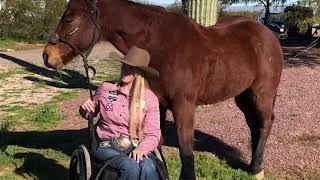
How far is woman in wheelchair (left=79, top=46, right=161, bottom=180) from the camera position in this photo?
396cm

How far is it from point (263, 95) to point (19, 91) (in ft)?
22.8

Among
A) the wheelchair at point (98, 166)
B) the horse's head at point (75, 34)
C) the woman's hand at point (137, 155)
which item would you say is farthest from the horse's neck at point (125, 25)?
the woman's hand at point (137, 155)

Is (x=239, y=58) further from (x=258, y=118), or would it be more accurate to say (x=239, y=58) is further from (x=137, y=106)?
(x=137, y=106)

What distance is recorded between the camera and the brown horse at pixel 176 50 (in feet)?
15.4

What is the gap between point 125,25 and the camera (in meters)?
4.81

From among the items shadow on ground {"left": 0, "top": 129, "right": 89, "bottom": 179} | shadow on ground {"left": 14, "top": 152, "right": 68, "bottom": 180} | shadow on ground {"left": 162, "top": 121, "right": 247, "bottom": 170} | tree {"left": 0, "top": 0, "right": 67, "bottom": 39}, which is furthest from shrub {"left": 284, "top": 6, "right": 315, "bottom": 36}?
shadow on ground {"left": 14, "top": 152, "right": 68, "bottom": 180}

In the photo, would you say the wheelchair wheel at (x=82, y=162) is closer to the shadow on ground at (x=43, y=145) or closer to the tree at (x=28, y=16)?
the shadow on ground at (x=43, y=145)

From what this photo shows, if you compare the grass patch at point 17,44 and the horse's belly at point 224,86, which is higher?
the horse's belly at point 224,86

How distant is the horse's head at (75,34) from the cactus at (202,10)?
338cm

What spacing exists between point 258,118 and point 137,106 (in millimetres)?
2370

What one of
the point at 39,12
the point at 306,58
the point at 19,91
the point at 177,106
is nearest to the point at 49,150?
the point at 177,106

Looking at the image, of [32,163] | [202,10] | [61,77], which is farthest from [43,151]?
[61,77]

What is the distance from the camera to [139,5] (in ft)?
16.2

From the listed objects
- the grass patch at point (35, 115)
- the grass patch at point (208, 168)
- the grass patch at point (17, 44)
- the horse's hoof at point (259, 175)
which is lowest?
the grass patch at point (17, 44)
